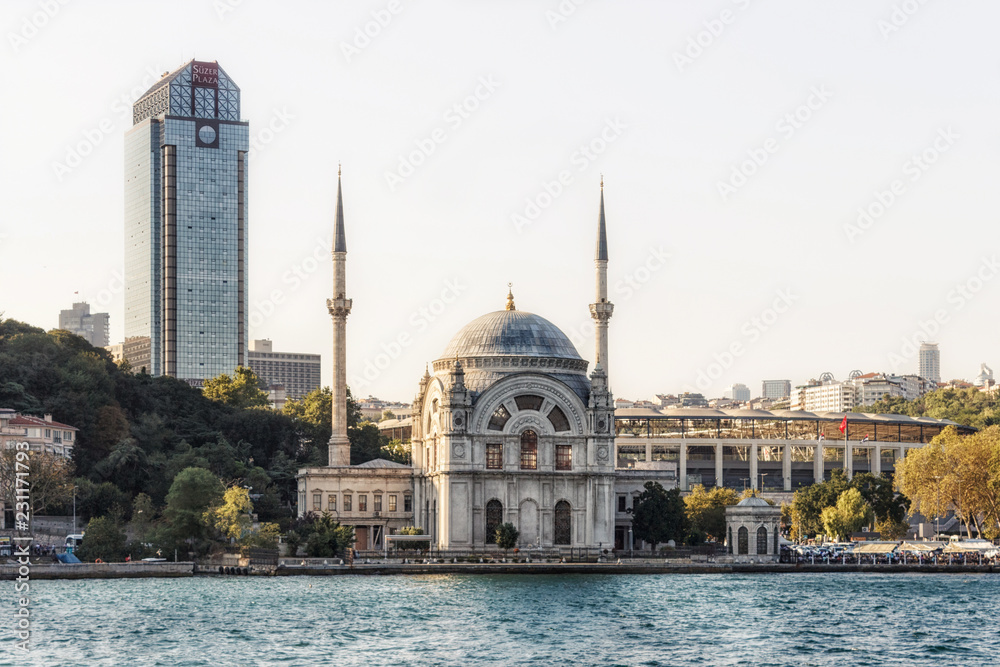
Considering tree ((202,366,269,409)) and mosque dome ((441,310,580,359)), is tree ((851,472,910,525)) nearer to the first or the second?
mosque dome ((441,310,580,359))

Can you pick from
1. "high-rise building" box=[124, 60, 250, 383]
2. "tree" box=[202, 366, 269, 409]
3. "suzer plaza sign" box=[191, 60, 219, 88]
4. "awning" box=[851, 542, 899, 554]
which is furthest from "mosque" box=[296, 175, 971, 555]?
"suzer plaza sign" box=[191, 60, 219, 88]

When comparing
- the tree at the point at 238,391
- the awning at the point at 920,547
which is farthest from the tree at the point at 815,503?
the tree at the point at 238,391

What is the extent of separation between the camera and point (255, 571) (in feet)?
255

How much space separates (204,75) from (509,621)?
13163 cm

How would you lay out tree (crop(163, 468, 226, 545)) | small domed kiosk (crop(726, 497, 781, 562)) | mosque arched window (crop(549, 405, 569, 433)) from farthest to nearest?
mosque arched window (crop(549, 405, 569, 433)) → small domed kiosk (crop(726, 497, 781, 562)) → tree (crop(163, 468, 226, 545))

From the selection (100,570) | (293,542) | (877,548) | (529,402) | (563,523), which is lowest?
(100,570)

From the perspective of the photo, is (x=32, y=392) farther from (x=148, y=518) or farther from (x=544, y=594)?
(x=544, y=594)

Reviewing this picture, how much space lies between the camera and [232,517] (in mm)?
81875

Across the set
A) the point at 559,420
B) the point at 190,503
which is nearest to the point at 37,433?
the point at 190,503

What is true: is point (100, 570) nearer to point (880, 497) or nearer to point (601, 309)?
point (601, 309)

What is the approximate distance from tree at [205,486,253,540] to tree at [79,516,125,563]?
5145 millimetres

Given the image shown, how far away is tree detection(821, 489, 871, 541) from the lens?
94.6 metres

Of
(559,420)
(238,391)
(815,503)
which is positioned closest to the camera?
(559,420)

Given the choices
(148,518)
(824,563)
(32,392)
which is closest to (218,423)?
(32,392)
